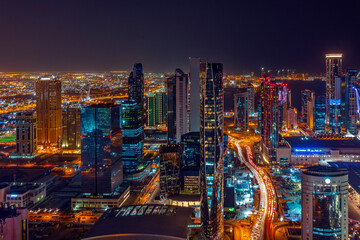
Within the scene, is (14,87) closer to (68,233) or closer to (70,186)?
(70,186)

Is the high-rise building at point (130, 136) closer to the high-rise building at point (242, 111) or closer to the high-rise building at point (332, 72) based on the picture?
the high-rise building at point (242, 111)

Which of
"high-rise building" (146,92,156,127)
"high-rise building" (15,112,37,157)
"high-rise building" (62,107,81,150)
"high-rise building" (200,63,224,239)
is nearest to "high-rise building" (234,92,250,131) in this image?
"high-rise building" (146,92,156,127)

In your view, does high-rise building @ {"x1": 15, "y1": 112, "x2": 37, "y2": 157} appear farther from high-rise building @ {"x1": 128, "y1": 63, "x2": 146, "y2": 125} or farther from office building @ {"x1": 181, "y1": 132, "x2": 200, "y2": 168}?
office building @ {"x1": 181, "y1": 132, "x2": 200, "y2": 168}

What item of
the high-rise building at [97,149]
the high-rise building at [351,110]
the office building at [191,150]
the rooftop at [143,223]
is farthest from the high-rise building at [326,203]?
the high-rise building at [351,110]

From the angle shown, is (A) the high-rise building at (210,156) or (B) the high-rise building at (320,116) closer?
(A) the high-rise building at (210,156)

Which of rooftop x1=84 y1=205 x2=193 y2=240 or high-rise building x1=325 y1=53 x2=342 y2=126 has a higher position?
high-rise building x1=325 y1=53 x2=342 y2=126

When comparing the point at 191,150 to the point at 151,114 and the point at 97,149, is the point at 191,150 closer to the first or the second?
the point at 97,149

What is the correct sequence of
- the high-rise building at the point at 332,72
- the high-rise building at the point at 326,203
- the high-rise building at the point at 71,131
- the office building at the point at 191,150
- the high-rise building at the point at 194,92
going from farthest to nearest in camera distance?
the high-rise building at the point at 332,72 → the high-rise building at the point at 71,131 → the high-rise building at the point at 194,92 → the office building at the point at 191,150 → the high-rise building at the point at 326,203
